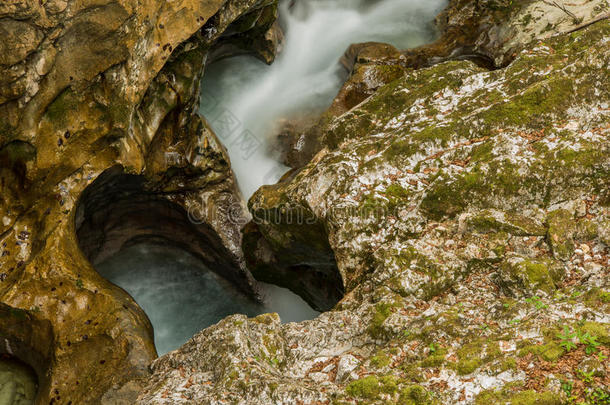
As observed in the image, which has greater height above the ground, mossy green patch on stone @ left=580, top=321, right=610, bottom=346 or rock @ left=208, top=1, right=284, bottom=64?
rock @ left=208, top=1, right=284, bottom=64

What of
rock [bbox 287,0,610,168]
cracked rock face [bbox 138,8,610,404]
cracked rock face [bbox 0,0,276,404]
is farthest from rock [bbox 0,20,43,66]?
rock [bbox 287,0,610,168]

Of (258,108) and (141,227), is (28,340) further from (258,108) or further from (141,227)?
(258,108)

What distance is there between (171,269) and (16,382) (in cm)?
492

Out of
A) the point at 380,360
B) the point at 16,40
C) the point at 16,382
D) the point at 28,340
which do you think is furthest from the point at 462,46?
the point at 16,382

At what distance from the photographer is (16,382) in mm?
8508

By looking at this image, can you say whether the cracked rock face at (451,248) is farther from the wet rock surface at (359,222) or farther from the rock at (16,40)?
the rock at (16,40)

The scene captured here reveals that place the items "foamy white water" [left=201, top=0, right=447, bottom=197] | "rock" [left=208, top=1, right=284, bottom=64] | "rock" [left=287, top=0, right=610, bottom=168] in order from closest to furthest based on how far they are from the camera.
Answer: "rock" [left=287, top=0, right=610, bottom=168], "rock" [left=208, top=1, right=284, bottom=64], "foamy white water" [left=201, top=0, right=447, bottom=197]

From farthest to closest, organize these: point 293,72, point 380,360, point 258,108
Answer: point 293,72, point 258,108, point 380,360

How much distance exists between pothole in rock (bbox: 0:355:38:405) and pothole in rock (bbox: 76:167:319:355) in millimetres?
3134

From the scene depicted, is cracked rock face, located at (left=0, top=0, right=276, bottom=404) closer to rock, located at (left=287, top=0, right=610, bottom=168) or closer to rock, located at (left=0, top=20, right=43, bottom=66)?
rock, located at (left=0, top=20, right=43, bottom=66)

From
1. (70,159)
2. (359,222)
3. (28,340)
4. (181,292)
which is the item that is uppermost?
(70,159)

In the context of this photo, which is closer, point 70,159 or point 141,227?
point 70,159

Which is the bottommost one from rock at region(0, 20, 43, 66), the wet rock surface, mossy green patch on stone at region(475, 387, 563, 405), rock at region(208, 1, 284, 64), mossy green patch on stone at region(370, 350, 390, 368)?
mossy green patch on stone at region(475, 387, 563, 405)

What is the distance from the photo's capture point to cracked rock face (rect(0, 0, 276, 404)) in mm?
7336
